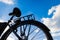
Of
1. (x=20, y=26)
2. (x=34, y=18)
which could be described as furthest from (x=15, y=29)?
(x=34, y=18)

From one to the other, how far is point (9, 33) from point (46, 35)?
1.39m

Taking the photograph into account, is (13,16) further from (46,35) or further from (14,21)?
(46,35)

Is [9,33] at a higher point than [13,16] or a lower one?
lower

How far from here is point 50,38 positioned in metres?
8.69

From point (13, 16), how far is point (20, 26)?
416 mm

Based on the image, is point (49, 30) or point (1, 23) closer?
point (1, 23)

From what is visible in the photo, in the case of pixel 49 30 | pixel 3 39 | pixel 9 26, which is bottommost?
pixel 3 39

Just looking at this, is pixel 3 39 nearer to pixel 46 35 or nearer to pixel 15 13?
pixel 15 13

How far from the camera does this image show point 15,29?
324 inches

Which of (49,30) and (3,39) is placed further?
(49,30)

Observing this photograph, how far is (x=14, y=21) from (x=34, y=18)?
71cm

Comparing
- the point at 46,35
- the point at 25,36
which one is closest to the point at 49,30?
the point at 46,35

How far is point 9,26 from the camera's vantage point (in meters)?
8.28

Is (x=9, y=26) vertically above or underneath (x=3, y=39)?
above
